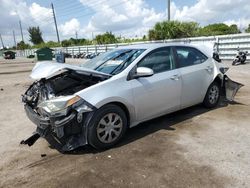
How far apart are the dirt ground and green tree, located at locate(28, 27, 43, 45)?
2997 inches

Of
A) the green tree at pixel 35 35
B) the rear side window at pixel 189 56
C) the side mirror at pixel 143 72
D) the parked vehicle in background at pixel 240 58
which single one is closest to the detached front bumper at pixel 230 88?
the rear side window at pixel 189 56

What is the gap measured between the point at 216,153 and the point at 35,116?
112 inches

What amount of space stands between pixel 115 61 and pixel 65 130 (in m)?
1.65

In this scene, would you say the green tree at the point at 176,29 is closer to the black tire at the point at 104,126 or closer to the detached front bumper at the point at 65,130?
the black tire at the point at 104,126

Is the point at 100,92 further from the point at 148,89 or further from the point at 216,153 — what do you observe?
the point at 216,153

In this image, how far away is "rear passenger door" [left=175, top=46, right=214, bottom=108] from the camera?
5031mm

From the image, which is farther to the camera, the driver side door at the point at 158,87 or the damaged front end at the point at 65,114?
the driver side door at the point at 158,87

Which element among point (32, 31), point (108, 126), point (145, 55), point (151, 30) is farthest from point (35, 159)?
point (32, 31)

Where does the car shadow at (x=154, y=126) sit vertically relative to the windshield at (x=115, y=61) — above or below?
below

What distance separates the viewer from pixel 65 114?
144 inches

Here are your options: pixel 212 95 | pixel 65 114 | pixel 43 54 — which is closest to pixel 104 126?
pixel 65 114

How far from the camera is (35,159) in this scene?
384 cm

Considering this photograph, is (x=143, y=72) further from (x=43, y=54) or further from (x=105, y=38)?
(x=105, y=38)

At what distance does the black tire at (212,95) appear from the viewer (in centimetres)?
572
